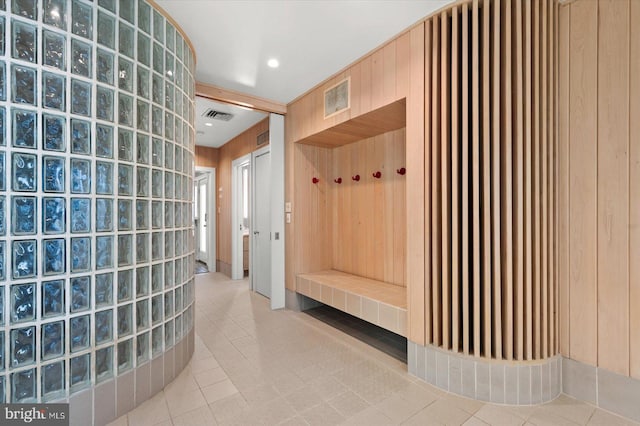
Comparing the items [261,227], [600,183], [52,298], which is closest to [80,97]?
[52,298]

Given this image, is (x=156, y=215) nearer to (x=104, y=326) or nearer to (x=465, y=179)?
(x=104, y=326)

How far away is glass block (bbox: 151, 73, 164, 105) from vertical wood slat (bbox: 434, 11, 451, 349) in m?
1.98

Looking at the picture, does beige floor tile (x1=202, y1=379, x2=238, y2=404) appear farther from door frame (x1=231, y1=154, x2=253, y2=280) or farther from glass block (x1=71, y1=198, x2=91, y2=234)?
door frame (x1=231, y1=154, x2=253, y2=280)

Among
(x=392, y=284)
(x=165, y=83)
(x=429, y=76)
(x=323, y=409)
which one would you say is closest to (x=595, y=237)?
(x=429, y=76)

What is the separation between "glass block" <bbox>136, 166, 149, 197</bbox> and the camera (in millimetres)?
1898

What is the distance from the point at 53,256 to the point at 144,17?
5.20 ft

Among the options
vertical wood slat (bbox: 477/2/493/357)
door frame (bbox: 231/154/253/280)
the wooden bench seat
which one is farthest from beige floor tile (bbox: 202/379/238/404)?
door frame (bbox: 231/154/253/280)

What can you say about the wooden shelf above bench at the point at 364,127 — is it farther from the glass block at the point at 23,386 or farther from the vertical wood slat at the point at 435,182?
the glass block at the point at 23,386

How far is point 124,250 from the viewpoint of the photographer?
5.95ft

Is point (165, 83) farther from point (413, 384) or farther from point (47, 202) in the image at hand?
point (413, 384)

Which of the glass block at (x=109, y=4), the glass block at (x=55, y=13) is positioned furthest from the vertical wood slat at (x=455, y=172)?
the glass block at (x=55, y=13)

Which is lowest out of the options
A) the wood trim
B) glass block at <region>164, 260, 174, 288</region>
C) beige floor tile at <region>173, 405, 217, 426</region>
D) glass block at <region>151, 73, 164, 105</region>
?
beige floor tile at <region>173, 405, 217, 426</region>

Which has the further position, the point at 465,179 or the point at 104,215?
the point at 465,179

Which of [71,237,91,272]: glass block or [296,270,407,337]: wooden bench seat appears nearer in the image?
[71,237,91,272]: glass block
